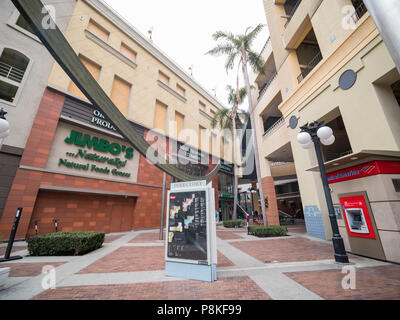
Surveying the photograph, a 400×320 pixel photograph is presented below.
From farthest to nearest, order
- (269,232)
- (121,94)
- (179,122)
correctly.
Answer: (179,122), (121,94), (269,232)

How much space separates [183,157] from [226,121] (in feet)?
26.9

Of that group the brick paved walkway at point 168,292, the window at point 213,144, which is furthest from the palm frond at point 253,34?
the brick paved walkway at point 168,292

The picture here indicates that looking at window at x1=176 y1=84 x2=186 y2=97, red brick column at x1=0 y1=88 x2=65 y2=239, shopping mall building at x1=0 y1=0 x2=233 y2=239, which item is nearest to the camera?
red brick column at x1=0 y1=88 x2=65 y2=239

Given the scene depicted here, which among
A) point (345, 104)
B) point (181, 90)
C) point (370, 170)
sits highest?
point (181, 90)

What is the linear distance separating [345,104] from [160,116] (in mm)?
16699

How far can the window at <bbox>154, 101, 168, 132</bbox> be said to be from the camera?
1894 centimetres

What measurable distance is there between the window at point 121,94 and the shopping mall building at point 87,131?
10cm

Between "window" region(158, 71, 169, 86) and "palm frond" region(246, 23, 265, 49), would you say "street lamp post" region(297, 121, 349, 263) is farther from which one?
"window" region(158, 71, 169, 86)

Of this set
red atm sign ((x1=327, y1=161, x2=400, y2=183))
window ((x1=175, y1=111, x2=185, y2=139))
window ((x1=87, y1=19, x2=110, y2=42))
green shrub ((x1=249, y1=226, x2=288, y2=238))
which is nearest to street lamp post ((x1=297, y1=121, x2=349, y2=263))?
red atm sign ((x1=327, y1=161, x2=400, y2=183))

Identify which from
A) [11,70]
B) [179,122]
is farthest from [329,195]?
[11,70]

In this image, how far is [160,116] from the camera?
19.5 m

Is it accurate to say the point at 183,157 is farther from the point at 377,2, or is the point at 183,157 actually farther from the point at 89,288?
the point at 377,2

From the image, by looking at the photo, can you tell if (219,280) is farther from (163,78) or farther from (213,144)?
(213,144)

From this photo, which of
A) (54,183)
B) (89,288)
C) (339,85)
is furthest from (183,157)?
(89,288)
